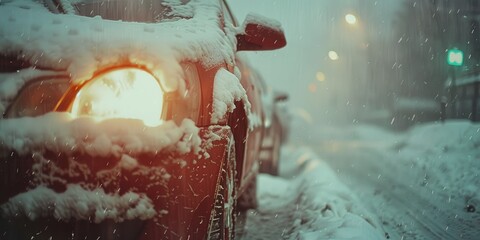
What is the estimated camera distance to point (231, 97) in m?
2.05

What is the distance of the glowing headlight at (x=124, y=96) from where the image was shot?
170cm

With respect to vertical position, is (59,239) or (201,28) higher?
(201,28)

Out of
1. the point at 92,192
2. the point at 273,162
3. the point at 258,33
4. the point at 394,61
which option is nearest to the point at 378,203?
the point at 273,162

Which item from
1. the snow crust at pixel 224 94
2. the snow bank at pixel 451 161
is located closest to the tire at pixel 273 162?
the snow bank at pixel 451 161

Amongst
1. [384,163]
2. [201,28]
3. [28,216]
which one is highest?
[201,28]

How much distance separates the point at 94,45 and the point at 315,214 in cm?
270

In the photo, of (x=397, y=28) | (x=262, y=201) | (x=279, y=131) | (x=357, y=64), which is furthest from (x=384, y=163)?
(x=357, y=64)

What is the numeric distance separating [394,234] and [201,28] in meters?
2.61

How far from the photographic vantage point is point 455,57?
9.79 m

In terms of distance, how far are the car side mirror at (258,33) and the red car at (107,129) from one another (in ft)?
2.26

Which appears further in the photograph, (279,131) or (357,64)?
(357,64)

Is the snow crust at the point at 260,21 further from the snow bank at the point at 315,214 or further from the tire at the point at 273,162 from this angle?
the tire at the point at 273,162

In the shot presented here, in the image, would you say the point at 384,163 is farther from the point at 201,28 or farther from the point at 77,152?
the point at 77,152

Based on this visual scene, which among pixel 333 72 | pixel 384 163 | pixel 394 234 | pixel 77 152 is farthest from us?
pixel 333 72
